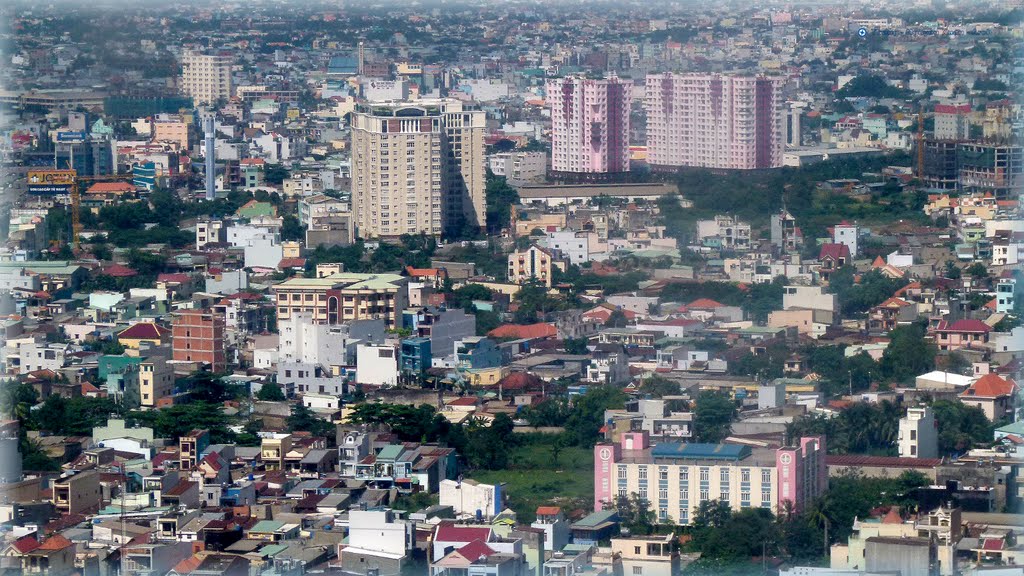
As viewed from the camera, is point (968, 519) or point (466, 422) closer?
point (968, 519)

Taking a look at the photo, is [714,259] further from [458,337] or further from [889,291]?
[458,337]

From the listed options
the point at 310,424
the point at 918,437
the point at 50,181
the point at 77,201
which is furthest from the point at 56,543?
the point at 50,181

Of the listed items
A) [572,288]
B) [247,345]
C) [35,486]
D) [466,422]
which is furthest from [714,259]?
[35,486]

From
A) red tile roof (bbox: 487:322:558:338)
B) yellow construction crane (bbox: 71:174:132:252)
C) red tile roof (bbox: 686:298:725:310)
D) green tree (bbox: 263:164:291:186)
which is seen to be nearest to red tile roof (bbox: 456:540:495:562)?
red tile roof (bbox: 487:322:558:338)

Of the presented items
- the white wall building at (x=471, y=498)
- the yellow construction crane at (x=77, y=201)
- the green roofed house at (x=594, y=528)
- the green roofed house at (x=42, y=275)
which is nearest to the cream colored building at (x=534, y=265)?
the green roofed house at (x=42, y=275)

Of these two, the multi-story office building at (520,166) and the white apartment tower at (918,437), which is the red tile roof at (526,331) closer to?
the white apartment tower at (918,437)
